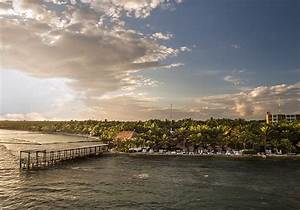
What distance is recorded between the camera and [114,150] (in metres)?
144

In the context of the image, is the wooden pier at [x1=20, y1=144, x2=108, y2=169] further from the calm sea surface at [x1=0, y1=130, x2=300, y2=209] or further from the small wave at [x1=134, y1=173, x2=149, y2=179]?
the small wave at [x1=134, y1=173, x2=149, y2=179]

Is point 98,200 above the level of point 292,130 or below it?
below

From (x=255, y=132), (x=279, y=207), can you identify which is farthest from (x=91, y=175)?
(x=255, y=132)

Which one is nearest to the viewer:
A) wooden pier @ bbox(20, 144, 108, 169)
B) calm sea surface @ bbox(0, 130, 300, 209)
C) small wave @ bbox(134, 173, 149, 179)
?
calm sea surface @ bbox(0, 130, 300, 209)

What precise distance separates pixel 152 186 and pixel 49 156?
57831 millimetres

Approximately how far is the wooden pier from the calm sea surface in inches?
154

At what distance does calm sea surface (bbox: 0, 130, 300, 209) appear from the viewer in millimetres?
56656

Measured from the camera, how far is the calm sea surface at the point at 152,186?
5666 centimetres

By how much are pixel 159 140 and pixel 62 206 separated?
3759 inches

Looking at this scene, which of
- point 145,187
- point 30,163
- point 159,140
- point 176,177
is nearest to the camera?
point 145,187

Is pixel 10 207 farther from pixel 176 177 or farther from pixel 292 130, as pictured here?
pixel 292 130

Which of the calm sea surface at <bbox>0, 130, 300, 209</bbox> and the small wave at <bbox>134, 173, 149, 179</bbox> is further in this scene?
the small wave at <bbox>134, 173, 149, 179</bbox>

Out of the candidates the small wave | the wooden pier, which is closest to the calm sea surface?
the small wave

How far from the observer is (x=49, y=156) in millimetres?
116312
